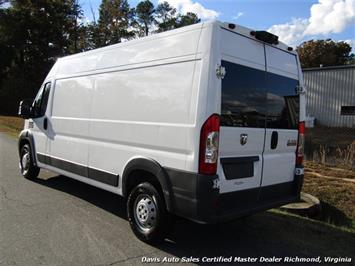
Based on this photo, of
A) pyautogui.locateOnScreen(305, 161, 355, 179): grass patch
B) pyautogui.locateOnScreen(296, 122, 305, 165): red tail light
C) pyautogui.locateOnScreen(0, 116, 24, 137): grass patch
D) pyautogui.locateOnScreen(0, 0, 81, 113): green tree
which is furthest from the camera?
pyautogui.locateOnScreen(0, 0, 81, 113): green tree

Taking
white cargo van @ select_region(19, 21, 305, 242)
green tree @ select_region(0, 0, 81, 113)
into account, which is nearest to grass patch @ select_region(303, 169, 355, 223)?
white cargo van @ select_region(19, 21, 305, 242)

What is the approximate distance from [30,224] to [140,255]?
1868 mm

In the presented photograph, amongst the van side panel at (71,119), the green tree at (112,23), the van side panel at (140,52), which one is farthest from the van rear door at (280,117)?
the green tree at (112,23)

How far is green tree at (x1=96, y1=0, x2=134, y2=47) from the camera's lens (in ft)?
159

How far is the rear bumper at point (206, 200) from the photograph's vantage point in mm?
4211

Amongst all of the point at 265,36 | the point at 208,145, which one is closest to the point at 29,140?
the point at 208,145

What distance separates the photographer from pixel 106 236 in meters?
5.02

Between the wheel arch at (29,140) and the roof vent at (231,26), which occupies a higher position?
the roof vent at (231,26)

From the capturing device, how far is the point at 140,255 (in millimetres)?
4480

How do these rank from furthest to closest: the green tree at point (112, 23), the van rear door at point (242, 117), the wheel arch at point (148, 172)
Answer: the green tree at point (112, 23), the wheel arch at point (148, 172), the van rear door at point (242, 117)

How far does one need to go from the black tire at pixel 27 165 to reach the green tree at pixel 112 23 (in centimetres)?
4139

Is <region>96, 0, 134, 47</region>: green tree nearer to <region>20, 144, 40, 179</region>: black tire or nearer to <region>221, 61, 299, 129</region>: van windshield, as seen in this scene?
<region>20, 144, 40, 179</region>: black tire

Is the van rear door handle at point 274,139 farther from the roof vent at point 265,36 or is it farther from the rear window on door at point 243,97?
the roof vent at point 265,36

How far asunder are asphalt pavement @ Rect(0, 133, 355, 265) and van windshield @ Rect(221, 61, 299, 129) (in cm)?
154
